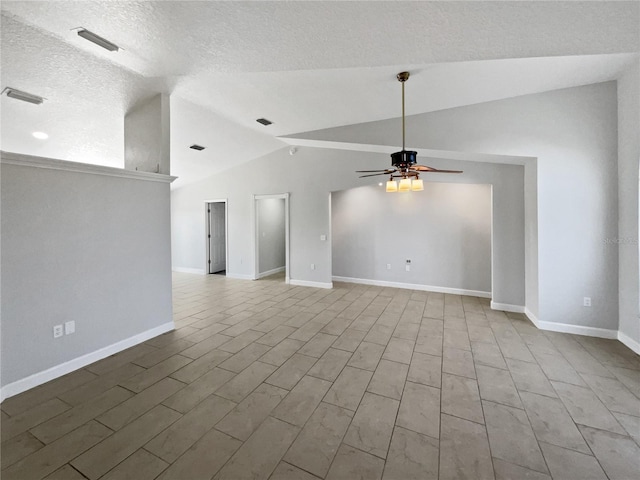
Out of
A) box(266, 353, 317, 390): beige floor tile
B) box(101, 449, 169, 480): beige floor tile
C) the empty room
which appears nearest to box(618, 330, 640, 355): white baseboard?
Answer: the empty room

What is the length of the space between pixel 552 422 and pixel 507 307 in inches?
115

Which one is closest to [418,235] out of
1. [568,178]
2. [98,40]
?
[568,178]

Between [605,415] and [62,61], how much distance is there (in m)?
5.77

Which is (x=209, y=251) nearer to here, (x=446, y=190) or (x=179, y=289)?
(x=179, y=289)

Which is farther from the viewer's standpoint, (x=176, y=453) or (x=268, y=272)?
(x=268, y=272)

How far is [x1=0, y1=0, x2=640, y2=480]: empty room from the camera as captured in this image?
5.64 ft

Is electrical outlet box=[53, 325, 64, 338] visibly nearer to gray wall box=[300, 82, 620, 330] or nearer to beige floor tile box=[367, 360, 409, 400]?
beige floor tile box=[367, 360, 409, 400]

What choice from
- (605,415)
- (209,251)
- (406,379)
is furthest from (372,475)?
(209,251)

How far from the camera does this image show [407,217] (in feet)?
19.6

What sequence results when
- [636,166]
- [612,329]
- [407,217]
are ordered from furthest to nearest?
[407,217] → [612,329] → [636,166]

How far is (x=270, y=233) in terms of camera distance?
7.83 meters

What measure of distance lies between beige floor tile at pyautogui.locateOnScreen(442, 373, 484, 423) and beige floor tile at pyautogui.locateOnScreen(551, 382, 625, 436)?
657 millimetres

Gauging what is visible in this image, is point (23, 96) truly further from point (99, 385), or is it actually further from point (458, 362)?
point (458, 362)

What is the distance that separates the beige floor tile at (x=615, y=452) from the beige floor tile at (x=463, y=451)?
64 centimetres
